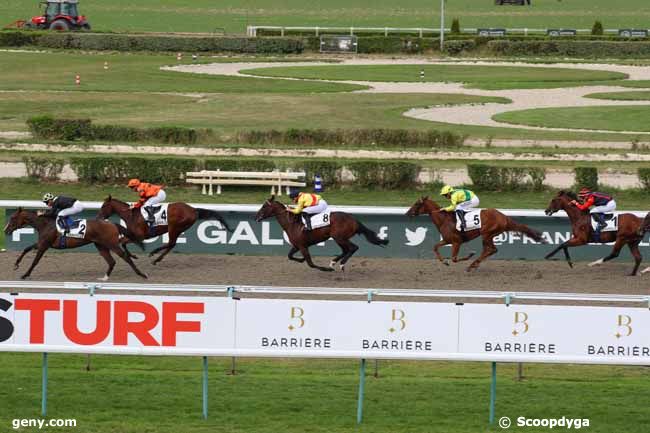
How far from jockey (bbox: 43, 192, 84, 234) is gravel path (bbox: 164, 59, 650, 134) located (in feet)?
68.3

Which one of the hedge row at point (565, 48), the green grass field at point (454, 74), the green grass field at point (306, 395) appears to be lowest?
the green grass field at point (306, 395)

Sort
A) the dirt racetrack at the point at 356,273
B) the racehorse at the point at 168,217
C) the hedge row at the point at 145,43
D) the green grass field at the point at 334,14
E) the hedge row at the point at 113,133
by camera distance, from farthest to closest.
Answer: the green grass field at the point at 334,14 < the hedge row at the point at 145,43 < the hedge row at the point at 113,133 < the racehorse at the point at 168,217 < the dirt racetrack at the point at 356,273

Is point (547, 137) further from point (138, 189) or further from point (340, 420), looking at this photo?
point (340, 420)

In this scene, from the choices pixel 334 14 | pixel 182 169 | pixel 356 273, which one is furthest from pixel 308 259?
pixel 334 14

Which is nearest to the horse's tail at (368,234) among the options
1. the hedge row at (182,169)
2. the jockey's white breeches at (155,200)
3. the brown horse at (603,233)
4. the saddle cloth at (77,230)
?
the brown horse at (603,233)

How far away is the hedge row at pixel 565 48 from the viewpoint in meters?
61.2

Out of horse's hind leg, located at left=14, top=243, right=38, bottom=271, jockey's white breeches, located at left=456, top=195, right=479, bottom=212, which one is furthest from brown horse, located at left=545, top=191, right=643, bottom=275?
horse's hind leg, located at left=14, top=243, right=38, bottom=271

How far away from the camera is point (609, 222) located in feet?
63.6

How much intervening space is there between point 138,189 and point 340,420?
8682 mm

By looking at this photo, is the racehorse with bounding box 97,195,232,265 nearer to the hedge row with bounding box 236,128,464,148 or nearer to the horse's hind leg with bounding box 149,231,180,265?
the horse's hind leg with bounding box 149,231,180,265

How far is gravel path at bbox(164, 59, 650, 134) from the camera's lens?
39.8 metres

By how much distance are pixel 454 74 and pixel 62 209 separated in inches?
1431

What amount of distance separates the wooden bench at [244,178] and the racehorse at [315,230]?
630cm

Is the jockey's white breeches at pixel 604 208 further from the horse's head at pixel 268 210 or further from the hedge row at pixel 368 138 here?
the hedge row at pixel 368 138
